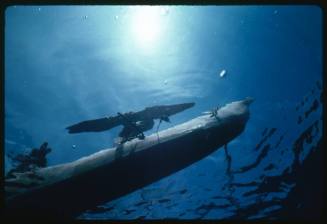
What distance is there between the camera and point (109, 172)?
620 cm

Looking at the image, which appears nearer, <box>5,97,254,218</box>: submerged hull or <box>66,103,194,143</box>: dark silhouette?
<box>5,97,254,218</box>: submerged hull

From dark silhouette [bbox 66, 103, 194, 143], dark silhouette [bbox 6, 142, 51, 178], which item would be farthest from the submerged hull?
dark silhouette [bbox 6, 142, 51, 178]

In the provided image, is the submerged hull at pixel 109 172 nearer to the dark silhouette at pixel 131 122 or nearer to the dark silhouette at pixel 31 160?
the dark silhouette at pixel 131 122

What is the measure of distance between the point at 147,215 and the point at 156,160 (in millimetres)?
13177

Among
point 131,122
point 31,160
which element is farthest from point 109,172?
point 31,160

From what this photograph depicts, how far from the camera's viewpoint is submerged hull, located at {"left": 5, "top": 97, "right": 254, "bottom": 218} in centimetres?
583

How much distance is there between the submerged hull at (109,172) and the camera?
583 cm

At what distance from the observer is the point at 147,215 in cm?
1812

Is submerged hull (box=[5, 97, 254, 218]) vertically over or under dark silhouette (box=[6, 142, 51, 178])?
under

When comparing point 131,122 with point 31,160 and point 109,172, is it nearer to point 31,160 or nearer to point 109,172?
point 109,172

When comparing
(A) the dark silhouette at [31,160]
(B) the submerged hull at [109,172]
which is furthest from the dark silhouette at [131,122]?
(A) the dark silhouette at [31,160]

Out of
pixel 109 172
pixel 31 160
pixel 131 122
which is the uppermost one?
pixel 131 122

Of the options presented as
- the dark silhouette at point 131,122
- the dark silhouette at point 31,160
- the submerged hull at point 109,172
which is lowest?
the submerged hull at point 109,172

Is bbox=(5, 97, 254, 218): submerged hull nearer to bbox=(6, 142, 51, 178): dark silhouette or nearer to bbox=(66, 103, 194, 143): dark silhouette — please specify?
bbox=(66, 103, 194, 143): dark silhouette
